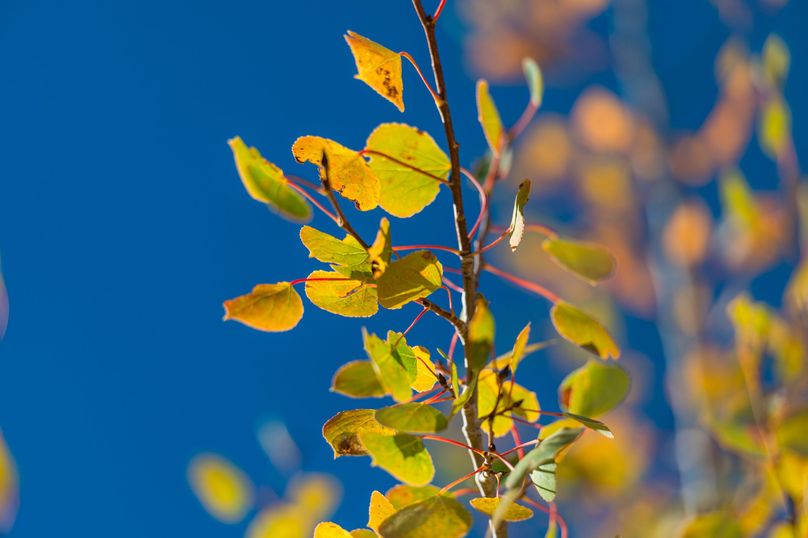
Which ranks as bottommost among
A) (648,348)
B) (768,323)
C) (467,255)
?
(648,348)

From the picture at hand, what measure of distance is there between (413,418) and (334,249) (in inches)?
2.8

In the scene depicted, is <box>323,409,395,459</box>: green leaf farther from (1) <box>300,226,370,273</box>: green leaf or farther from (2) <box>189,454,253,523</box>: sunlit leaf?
(2) <box>189,454,253,523</box>: sunlit leaf

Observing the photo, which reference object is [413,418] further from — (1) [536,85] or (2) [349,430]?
(1) [536,85]

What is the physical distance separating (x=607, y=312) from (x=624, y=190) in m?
0.44

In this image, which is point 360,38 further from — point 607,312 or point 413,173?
point 607,312

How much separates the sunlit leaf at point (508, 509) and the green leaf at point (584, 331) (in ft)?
0.25

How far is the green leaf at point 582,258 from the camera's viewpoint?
1.05 feet

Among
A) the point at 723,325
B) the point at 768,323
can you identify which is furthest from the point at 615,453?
the point at 768,323

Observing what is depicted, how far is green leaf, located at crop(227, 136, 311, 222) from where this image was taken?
0.23 metres

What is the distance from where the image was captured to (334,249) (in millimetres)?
264

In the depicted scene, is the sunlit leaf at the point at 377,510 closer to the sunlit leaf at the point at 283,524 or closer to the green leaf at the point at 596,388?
the green leaf at the point at 596,388

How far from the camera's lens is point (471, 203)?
0.76 meters

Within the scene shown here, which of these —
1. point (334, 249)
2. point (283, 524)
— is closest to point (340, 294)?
point (334, 249)

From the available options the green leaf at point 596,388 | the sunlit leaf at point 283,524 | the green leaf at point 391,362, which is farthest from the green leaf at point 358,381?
the sunlit leaf at point 283,524
